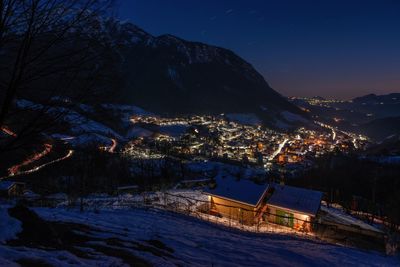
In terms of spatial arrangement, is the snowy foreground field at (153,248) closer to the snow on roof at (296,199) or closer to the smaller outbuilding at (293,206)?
the smaller outbuilding at (293,206)

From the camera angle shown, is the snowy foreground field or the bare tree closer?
the bare tree

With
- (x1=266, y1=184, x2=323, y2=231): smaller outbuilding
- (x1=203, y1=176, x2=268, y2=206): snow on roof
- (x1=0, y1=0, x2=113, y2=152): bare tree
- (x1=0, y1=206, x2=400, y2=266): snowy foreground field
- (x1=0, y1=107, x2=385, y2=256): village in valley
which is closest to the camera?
(x1=0, y1=0, x2=113, y2=152): bare tree

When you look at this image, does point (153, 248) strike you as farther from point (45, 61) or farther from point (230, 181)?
point (230, 181)

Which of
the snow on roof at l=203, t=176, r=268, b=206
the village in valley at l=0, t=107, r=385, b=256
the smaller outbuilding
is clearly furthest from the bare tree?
the snow on roof at l=203, t=176, r=268, b=206

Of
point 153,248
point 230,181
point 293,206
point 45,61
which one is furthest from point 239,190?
point 45,61

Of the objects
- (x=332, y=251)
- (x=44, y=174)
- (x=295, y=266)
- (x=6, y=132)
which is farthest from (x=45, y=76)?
(x=44, y=174)

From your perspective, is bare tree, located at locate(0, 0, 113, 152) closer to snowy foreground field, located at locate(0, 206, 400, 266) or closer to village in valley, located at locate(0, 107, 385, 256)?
village in valley, located at locate(0, 107, 385, 256)
